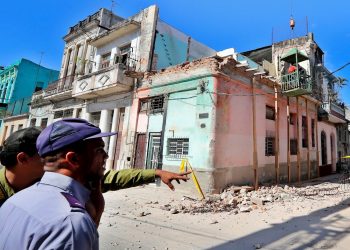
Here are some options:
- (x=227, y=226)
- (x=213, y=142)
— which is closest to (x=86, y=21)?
(x=213, y=142)

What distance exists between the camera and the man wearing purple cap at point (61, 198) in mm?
864

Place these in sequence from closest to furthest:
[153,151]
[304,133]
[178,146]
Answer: [178,146] → [153,151] → [304,133]

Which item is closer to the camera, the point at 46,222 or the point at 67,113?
the point at 46,222

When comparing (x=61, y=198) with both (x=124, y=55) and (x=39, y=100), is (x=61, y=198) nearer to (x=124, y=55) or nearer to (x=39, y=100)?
(x=124, y=55)

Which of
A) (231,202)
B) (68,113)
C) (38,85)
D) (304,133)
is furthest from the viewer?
(38,85)

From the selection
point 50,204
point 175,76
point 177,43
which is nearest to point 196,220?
point 50,204

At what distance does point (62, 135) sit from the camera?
3.89 ft

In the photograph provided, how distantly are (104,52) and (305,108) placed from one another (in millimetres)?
14086

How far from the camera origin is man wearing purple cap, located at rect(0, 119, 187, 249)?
0.86 m

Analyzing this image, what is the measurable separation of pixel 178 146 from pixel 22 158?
8965 millimetres

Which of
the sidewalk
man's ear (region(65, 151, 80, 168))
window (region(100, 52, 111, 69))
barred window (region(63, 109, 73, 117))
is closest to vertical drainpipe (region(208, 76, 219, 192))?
the sidewalk

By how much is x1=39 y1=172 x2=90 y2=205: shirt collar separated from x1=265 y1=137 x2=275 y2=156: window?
12.4m

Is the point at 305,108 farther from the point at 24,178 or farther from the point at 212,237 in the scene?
the point at 24,178

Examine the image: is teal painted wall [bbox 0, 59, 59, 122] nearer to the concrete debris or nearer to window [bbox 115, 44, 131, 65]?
window [bbox 115, 44, 131, 65]
